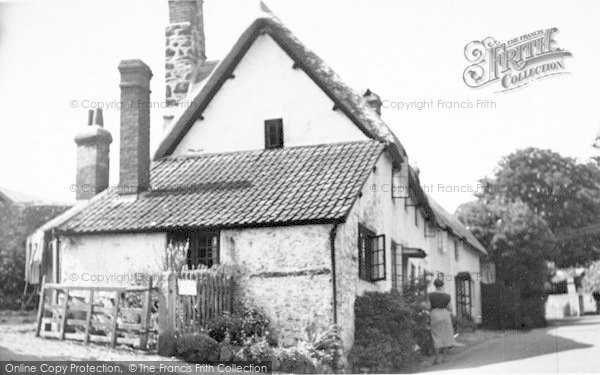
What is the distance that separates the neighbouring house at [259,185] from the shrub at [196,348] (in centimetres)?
245

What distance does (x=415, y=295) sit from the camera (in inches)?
818

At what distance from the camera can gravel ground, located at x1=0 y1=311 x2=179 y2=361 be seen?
1267 cm

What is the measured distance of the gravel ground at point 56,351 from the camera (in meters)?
12.7

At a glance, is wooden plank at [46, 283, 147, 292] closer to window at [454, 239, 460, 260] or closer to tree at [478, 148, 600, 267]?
window at [454, 239, 460, 260]

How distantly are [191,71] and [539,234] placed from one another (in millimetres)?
16081

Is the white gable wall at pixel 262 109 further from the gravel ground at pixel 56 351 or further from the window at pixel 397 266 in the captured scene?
the gravel ground at pixel 56 351

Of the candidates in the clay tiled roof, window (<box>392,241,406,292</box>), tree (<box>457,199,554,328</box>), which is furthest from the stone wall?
tree (<box>457,199,554,328</box>)

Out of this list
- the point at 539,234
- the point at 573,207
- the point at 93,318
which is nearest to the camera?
the point at 93,318

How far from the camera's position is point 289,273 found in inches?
642

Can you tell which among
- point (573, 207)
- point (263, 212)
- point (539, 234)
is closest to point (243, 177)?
point (263, 212)

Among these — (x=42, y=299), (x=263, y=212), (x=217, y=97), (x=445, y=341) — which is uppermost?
(x=217, y=97)

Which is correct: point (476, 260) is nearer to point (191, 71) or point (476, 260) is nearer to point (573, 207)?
point (573, 207)
